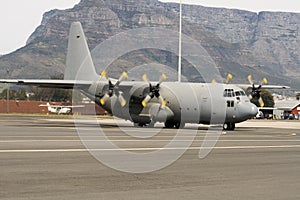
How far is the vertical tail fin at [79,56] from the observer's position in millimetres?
46156

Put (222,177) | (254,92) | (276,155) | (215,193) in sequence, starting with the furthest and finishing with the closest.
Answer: (254,92)
(276,155)
(222,177)
(215,193)

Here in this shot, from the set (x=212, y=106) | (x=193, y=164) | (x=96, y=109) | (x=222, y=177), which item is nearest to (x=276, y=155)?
(x=193, y=164)

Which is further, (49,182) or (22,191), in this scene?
(49,182)

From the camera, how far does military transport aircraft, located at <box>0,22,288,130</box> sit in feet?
127

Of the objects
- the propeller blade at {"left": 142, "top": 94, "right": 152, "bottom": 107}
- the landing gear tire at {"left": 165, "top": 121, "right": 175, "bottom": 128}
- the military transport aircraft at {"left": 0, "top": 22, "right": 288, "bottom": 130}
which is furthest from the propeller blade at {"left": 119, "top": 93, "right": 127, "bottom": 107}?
the landing gear tire at {"left": 165, "top": 121, "right": 175, "bottom": 128}

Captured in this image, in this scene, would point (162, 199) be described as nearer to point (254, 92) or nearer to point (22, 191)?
point (22, 191)

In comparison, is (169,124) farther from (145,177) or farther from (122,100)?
(145,177)

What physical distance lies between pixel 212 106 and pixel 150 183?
27.6m

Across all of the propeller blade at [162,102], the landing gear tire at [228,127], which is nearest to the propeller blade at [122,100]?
the propeller blade at [162,102]

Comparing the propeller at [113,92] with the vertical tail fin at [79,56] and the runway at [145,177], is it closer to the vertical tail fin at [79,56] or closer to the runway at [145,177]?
the vertical tail fin at [79,56]

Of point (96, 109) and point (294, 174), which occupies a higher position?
point (294, 174)

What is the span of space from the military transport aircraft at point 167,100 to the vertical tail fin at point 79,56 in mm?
3058

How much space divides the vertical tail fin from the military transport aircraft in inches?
120

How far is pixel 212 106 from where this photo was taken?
3872cm
